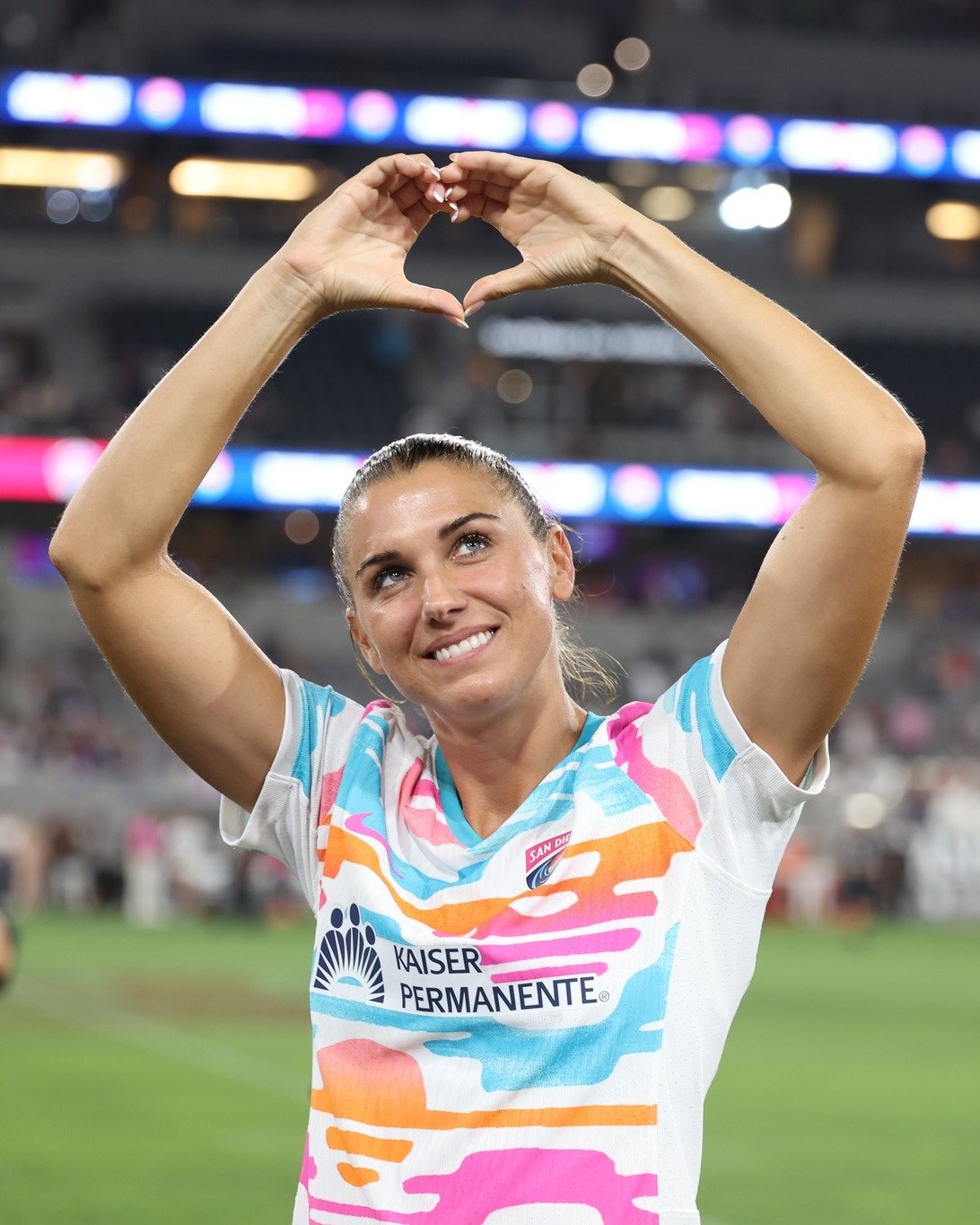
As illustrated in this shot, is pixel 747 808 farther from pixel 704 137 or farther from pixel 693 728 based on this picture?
pixel 704 137

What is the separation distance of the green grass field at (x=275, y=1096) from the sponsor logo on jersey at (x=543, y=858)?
432 cm

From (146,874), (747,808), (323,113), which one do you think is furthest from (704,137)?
(747,808)

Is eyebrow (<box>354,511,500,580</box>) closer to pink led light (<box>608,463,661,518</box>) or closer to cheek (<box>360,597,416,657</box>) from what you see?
cheek (<box>360,597,416,657</box>)

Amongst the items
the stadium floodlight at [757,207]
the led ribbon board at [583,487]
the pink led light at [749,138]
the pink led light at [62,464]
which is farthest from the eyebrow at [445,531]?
the stadium floodlight at [757,207]

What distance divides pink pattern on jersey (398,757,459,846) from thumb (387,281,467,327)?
1.97 ft

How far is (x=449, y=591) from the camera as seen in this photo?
228cm

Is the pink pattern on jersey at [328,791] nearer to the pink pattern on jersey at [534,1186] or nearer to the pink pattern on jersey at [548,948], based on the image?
the pink pattern on jersey at [548,948]

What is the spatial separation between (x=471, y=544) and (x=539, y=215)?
437 mm

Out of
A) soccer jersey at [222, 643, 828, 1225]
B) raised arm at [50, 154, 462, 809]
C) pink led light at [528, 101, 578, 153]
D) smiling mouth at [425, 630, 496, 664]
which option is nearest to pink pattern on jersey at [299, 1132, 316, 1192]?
soccer jersey at [222, 643, 828, 1225]

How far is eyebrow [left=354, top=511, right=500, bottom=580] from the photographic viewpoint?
7.55 feet

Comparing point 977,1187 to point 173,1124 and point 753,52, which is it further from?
point 753,52

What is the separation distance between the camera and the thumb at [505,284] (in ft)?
7.44

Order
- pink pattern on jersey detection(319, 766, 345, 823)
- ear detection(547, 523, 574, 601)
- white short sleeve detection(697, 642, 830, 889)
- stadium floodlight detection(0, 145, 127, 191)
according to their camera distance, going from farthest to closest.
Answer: stadium floodlight detection(0, 145, 127, 191) < ear detection(547, 523, 574, 601) < pink pattern on jersey detection(319, 766, 345, 823) < white short sleeve detection(697, 642, 830, 889)

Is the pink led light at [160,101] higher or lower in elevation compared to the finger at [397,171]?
higher
